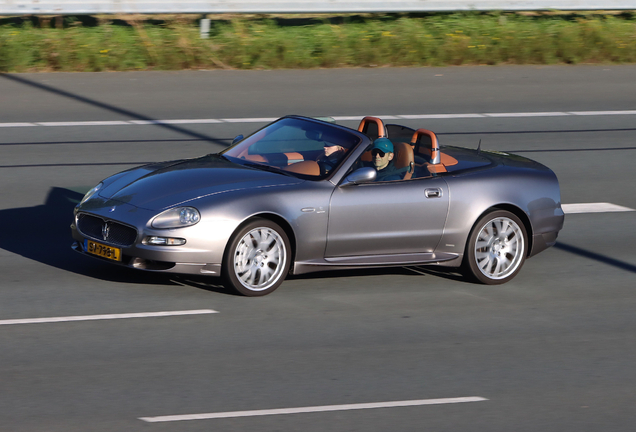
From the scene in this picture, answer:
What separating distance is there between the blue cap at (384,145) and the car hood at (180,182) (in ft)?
2.75

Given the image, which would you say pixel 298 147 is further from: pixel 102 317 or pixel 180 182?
pixel 102 317

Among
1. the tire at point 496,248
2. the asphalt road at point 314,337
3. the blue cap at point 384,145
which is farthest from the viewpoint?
the tire at point 496,248

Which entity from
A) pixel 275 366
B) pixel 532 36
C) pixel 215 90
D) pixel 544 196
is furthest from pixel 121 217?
pixel 532 36

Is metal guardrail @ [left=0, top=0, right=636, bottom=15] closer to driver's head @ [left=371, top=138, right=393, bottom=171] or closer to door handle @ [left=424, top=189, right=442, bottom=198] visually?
driver's head @ [left=371, top=138, right=393, bottom=171]

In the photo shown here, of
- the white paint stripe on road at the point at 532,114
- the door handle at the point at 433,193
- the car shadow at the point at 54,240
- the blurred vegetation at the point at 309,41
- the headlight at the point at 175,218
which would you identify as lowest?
the car shadow at the point at 54,240

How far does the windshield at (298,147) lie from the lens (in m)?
8.84

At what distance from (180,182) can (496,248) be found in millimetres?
2924

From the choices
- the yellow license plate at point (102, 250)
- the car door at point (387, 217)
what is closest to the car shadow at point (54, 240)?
the yellow license plate at point (102, 250)

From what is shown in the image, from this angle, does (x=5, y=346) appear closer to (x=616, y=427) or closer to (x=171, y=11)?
(x=616, y=427)

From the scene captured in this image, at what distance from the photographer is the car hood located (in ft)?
27.2

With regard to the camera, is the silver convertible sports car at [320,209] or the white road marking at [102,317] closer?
the white road marking at [102,317]

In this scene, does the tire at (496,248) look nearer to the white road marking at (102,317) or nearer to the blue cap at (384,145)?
the blue cap at (384,145)

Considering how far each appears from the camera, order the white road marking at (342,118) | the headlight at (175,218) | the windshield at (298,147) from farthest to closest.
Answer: the white road marking at (342,118) → the windshield at (298,147) → the headlight at (175,218)

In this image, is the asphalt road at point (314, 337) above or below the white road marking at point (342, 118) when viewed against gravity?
below
